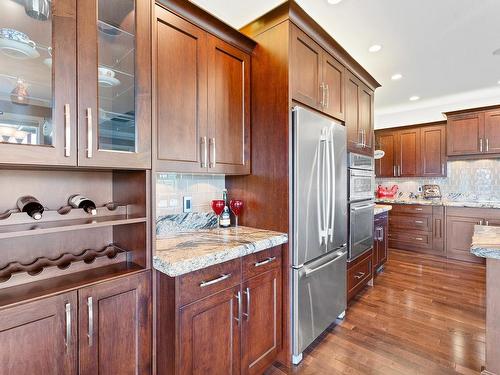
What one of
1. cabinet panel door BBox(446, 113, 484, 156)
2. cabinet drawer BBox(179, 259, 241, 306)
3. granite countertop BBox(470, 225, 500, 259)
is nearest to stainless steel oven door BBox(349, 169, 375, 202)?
granite countertop BBox(470, 225, 500, 259)

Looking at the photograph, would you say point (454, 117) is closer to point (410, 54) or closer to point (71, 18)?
point (410, 54)

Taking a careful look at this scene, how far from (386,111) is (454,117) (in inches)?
Answer: 52.2

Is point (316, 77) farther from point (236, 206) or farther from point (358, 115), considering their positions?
point (236, 206)

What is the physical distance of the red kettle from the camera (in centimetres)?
550

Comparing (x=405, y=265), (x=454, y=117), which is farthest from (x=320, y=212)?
(x=454, y=117)

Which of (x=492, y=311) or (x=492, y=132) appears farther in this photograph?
(x=492, y=132)

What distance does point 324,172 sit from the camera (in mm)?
2111

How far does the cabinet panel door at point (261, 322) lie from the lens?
1588 millimetres

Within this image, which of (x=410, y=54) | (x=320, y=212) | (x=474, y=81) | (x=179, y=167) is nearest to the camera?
(x=179, y=167)

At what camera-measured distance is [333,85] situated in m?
2.38

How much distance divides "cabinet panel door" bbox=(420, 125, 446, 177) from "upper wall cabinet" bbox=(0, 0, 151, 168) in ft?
17.6

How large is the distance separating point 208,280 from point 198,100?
1155 mm

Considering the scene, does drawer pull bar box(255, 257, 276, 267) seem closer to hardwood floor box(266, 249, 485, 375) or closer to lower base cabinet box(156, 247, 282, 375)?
lower base cabinet box(156, 247, 282, 375)

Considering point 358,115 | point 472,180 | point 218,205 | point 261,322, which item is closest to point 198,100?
point 218,205
